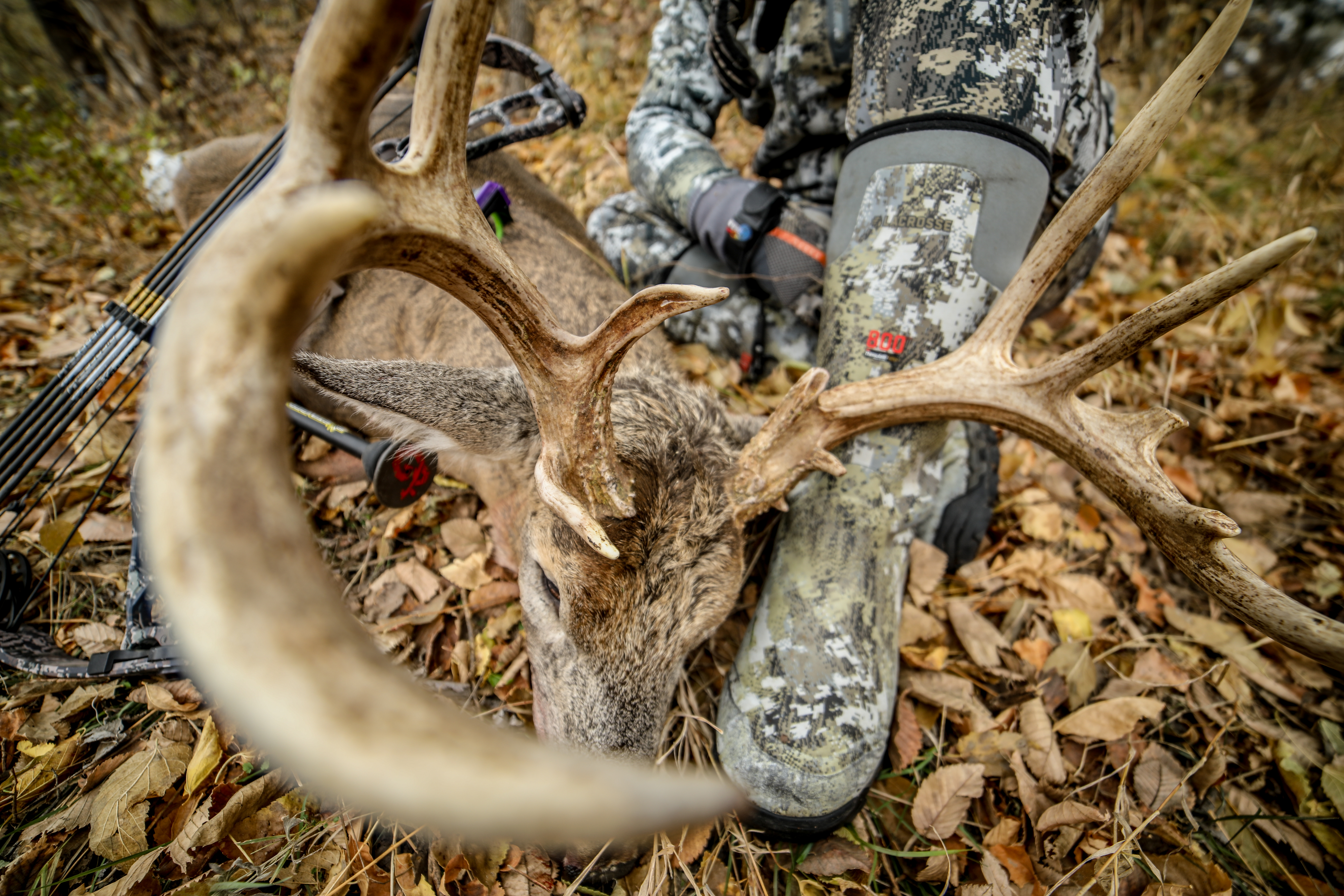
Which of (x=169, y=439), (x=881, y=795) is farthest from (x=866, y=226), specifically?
(x=169, y=439)

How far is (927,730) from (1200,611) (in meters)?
1.78

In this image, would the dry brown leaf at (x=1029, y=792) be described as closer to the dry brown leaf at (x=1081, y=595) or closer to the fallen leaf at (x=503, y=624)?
the dry brown leaf at (x=1081, y=595)

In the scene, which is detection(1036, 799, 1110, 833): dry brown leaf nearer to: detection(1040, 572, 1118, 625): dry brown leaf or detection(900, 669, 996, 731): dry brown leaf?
detection(900, 669, 996, 731): dry brown leaf

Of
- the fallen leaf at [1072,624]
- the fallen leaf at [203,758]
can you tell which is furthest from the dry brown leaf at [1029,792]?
the fallen leaf at [203,758]

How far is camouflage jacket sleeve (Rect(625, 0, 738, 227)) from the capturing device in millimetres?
3703

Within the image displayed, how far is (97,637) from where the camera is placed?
8.37 ft

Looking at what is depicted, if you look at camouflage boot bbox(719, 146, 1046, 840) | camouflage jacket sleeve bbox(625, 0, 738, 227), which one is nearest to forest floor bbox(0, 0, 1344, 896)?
camouflage boot bbox(719, 146, 1046, 840)

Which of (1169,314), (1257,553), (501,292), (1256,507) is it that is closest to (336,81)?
(501,292)

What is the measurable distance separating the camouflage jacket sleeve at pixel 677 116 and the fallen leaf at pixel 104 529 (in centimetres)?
352

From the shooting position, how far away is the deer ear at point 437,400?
68.9 inches

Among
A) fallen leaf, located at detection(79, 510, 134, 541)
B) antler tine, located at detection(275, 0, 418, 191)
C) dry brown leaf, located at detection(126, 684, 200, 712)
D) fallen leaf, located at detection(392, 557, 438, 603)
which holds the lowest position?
fallen leaf, located at detection(392, 557, 438, 603)

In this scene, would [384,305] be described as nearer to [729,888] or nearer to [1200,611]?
[729,888]

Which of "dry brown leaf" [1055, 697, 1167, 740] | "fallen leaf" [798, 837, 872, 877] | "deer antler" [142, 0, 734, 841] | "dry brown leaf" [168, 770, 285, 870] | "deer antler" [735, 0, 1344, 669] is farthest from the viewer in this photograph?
"dry brown leaf" [1055, 697, 1167, 740]

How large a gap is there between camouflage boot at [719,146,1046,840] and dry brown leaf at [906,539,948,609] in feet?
1.20
